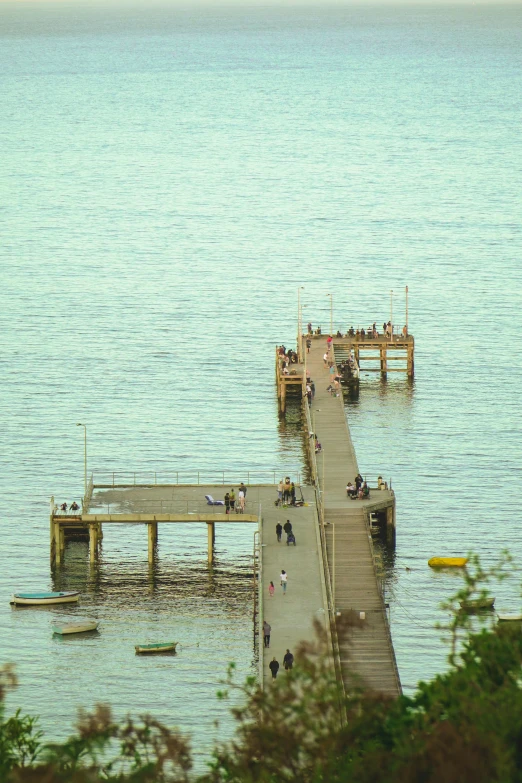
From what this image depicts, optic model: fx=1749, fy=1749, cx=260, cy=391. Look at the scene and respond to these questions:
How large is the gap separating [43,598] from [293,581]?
11.6m

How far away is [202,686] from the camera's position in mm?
68125

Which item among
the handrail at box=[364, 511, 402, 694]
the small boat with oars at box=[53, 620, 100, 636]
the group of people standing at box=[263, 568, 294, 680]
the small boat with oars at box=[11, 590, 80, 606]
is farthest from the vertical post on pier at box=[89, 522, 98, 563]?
the handrail at box=[364, 511, 402, 694]

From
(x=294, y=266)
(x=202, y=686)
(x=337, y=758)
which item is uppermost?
(x=294, y=266)

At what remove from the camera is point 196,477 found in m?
93.6

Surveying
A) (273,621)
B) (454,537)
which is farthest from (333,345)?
(273,621)

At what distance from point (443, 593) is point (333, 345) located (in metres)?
40.7

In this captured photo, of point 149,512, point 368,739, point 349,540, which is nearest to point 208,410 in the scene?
point 149,512

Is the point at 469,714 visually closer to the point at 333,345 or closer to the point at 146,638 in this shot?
the point at 146,638

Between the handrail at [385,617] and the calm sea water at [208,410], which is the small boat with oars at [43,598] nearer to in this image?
the calm sea water at [208,410]

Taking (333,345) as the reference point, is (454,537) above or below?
below

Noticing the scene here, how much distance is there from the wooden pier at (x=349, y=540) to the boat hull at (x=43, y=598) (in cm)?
1144

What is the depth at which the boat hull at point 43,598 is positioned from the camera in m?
76.1

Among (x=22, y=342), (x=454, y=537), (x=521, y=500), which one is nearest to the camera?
(x=454, y=537)

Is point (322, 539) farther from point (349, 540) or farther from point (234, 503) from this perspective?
point (234, 503)
